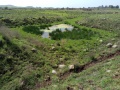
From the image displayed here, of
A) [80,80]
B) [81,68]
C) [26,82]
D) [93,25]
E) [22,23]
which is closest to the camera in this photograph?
[80,80]

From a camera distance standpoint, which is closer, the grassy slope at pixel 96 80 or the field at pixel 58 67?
the grassy slope at pixel 96 80

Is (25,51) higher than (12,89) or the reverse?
higher

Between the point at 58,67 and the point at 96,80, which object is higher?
the point at 96,80

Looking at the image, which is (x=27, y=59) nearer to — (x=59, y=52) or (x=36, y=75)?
(x=36, y=75)

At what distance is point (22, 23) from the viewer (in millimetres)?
31516

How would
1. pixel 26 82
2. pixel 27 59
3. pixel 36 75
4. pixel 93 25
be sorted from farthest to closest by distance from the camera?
pixel 93 25, pixel 27 59, pixel 36 75, pixel 26 82

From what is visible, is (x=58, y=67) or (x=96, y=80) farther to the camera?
(x=58, y=67)

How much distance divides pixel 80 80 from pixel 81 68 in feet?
7.92

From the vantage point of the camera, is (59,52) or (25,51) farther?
(59,52)

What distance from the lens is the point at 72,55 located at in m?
14.7

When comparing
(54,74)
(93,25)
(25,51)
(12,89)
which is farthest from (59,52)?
(93,25)

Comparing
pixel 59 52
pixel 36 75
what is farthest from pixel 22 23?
pixel 36 75

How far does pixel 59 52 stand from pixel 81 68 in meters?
3.88

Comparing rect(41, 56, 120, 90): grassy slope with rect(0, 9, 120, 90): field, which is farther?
rect(0, 9, 120, 90): field
